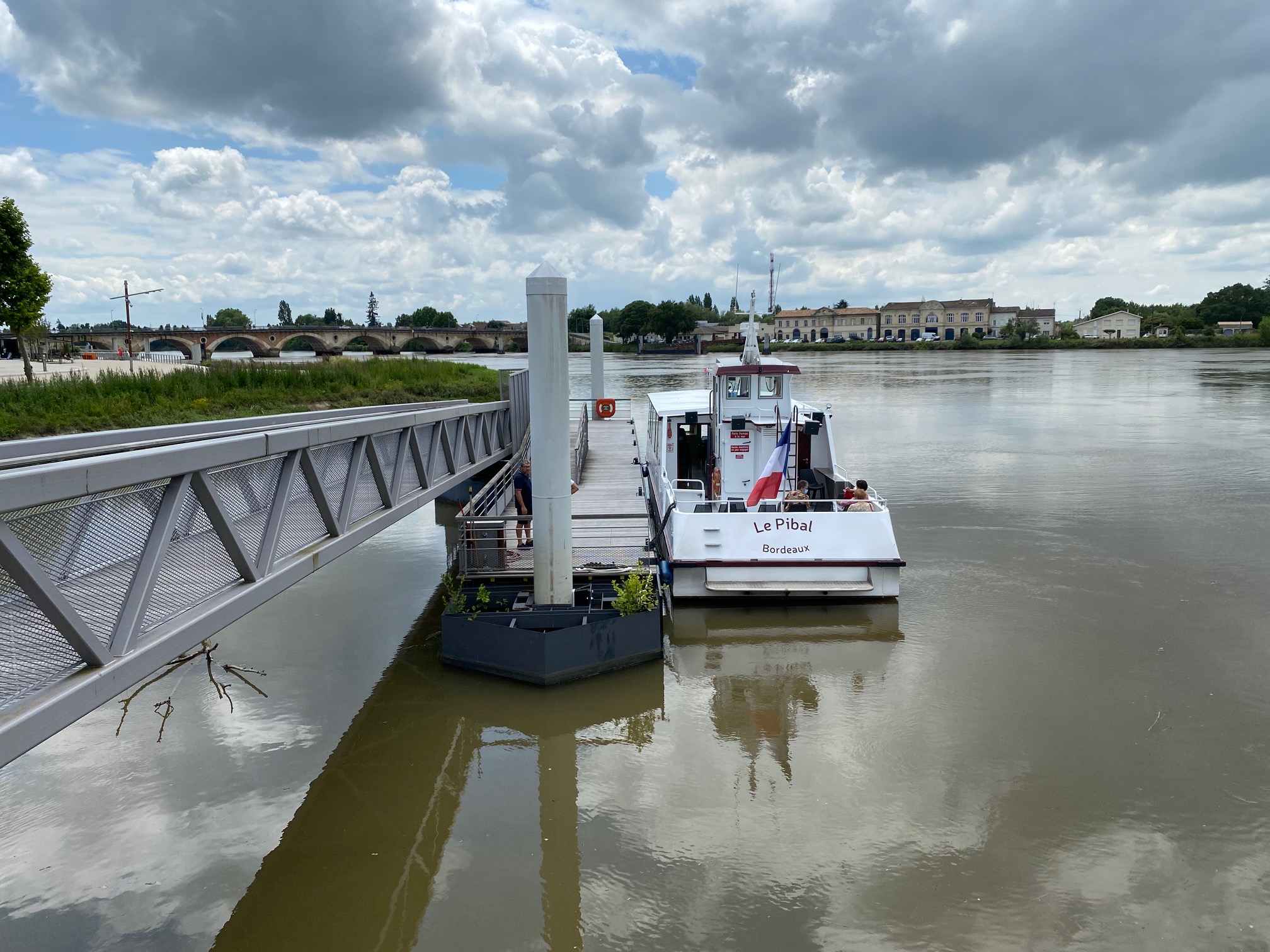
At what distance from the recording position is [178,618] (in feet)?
19.5

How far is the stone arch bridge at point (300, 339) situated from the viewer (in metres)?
88.2

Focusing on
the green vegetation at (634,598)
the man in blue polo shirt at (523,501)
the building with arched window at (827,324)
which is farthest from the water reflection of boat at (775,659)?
the building with arched window at (827,324)

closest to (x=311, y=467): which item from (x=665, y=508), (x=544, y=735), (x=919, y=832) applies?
(x=544, y=735)

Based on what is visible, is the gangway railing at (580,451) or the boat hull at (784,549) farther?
the gangway railing at (580,451)

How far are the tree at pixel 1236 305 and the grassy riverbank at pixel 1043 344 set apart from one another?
1468cm

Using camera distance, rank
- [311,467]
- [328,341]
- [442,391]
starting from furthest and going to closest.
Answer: [328,341] → [442,391] → [311,467]

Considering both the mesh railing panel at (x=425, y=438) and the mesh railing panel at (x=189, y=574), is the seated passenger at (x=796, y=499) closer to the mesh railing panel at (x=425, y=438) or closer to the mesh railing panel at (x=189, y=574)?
the mesh railing panel at (x=425, y=438)

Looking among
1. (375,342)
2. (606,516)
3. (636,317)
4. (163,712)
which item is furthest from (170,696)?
(636,317)

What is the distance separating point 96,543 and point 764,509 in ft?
34.2

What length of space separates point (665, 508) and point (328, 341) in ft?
307

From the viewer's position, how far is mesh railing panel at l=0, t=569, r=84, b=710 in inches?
183

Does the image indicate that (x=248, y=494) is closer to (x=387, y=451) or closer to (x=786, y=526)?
(x=387, y=451)

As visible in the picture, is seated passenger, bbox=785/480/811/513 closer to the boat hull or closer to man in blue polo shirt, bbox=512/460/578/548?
the boat hull

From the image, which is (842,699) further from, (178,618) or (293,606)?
(293,606)
